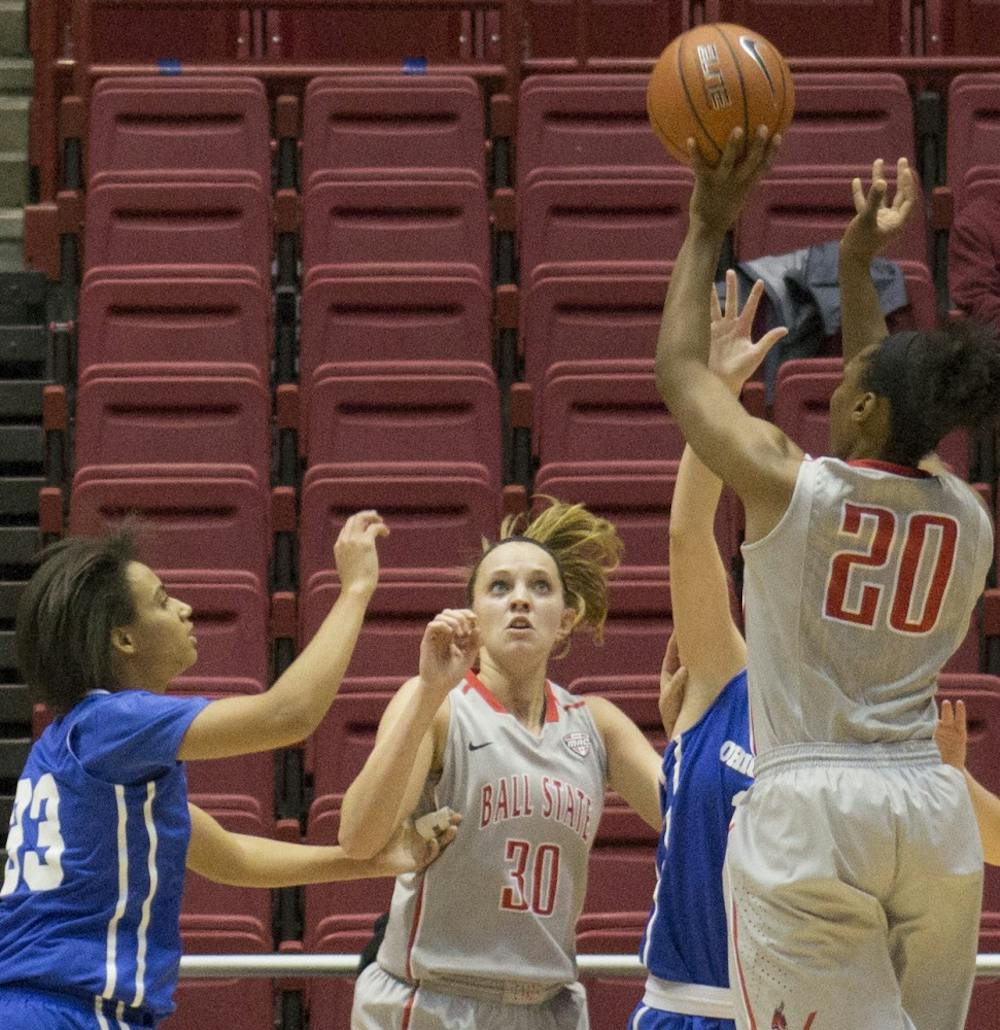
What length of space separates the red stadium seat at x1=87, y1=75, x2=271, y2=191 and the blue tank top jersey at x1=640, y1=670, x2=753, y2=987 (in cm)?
402

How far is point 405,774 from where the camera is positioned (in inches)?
124

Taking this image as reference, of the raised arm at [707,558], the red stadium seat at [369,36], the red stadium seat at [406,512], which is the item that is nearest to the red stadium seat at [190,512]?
the red stadium seat at [406,512]

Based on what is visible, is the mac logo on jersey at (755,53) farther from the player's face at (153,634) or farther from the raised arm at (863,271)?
the player's face at (153,634)

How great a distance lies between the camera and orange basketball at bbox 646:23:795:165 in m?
3.06

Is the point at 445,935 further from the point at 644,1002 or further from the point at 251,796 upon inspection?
the point at 251,796

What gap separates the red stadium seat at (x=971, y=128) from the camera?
673cm

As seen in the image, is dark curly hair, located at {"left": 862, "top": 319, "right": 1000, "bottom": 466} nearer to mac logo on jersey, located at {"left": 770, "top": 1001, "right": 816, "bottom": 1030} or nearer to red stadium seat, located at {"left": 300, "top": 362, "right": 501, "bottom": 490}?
mac logo on jersey, located at {"left": 770, "top": 1001, "right": 816, "bottom": 1030}

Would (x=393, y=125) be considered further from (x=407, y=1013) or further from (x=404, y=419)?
(x=407, y=1013)

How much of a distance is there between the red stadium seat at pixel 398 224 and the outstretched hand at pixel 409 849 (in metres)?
3.45

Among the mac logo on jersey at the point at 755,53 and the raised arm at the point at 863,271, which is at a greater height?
the mac logo on jersey at the point at 755,53

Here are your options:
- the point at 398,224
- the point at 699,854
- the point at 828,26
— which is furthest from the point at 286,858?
the point at 828,26

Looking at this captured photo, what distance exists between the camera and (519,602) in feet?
11.5

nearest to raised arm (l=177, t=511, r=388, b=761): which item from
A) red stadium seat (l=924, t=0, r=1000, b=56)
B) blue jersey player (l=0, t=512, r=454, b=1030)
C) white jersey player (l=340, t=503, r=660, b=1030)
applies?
blue jersey player (l=0, t=512, r=454, b=1030)

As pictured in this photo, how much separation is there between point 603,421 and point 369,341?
81cm
